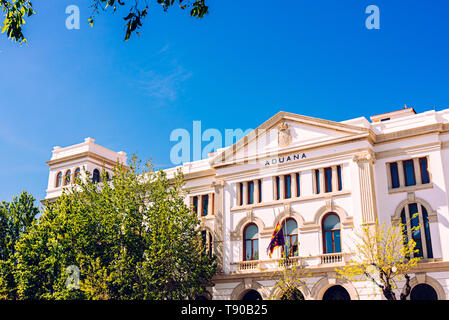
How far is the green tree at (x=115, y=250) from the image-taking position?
116 ft

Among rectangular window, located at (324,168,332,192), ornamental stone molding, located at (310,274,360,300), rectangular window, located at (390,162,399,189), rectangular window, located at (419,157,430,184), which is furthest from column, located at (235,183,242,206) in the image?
rectangular window, located at (419,157,430,184)

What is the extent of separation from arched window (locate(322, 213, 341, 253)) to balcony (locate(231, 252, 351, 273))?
0.75 meters

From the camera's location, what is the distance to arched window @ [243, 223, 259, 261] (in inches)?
1569

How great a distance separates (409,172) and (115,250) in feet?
71.8

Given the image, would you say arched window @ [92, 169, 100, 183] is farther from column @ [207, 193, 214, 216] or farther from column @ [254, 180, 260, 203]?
column @ [254, 180, 260, 203]

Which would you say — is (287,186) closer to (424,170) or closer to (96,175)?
(424,170)

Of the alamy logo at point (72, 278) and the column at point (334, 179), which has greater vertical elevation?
the column at point (334, 179)

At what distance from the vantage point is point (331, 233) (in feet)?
120

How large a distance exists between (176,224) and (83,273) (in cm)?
777

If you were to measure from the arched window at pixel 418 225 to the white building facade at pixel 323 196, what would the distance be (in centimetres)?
7

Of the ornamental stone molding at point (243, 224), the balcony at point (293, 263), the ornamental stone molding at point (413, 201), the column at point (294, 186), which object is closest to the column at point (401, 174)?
the ornamental stone molding at point (413, 201)

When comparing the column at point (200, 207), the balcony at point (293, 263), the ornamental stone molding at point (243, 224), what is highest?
the column at point (200, 207)

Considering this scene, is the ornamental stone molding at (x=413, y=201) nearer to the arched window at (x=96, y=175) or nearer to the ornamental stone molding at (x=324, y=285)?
the ornamental stone molding at (x=324, y=285)
